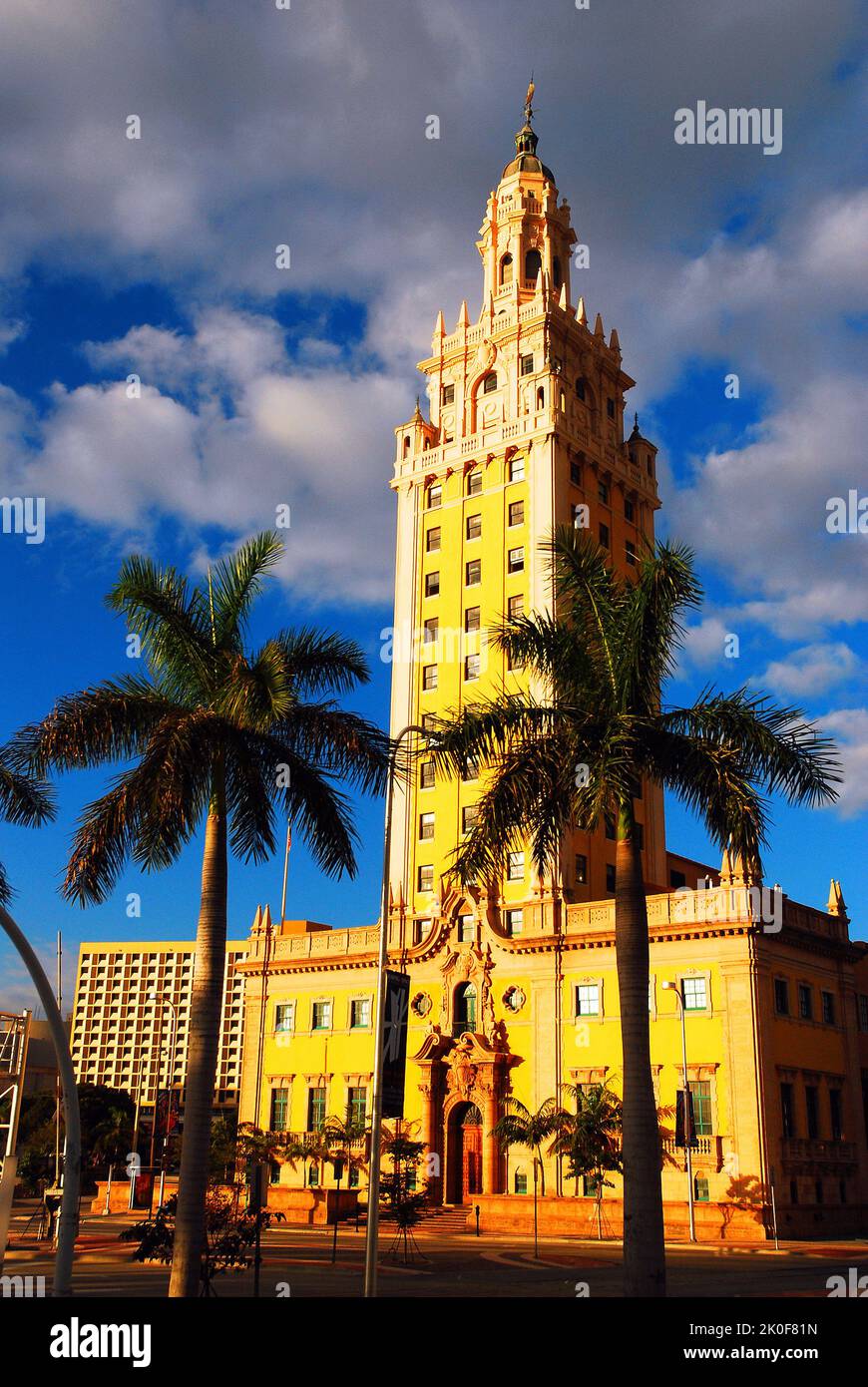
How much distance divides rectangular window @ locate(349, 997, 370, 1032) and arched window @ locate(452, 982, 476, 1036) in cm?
490

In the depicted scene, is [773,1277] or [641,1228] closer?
[641,1228]

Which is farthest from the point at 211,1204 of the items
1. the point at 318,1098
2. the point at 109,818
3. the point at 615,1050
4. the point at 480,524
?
the point at 480,524

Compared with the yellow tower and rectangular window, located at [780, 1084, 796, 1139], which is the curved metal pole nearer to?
rectangular window, located at [780, 1084, 796, 1139]

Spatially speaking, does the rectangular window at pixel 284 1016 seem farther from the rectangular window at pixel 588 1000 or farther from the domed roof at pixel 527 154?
the domed roof at pixel 527 154

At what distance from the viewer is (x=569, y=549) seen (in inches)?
1017

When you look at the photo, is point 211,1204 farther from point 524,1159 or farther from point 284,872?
point 284,872

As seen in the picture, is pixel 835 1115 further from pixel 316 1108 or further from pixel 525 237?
pixel 525 237

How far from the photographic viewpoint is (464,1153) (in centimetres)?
5634

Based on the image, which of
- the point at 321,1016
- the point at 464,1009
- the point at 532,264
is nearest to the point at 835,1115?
the point at 464,1009

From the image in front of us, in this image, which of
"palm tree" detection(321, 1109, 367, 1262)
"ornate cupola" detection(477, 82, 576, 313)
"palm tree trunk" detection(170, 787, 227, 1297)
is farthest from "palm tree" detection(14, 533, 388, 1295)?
"ornate cupola" detection(477, 82, 576, 313)

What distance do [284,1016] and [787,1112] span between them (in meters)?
26.2

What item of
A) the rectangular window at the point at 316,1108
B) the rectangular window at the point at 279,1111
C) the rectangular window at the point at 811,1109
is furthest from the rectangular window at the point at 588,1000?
the rectangular window at the point at 279,1111

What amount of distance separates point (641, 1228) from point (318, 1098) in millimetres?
43551

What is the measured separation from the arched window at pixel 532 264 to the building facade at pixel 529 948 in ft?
0.47
